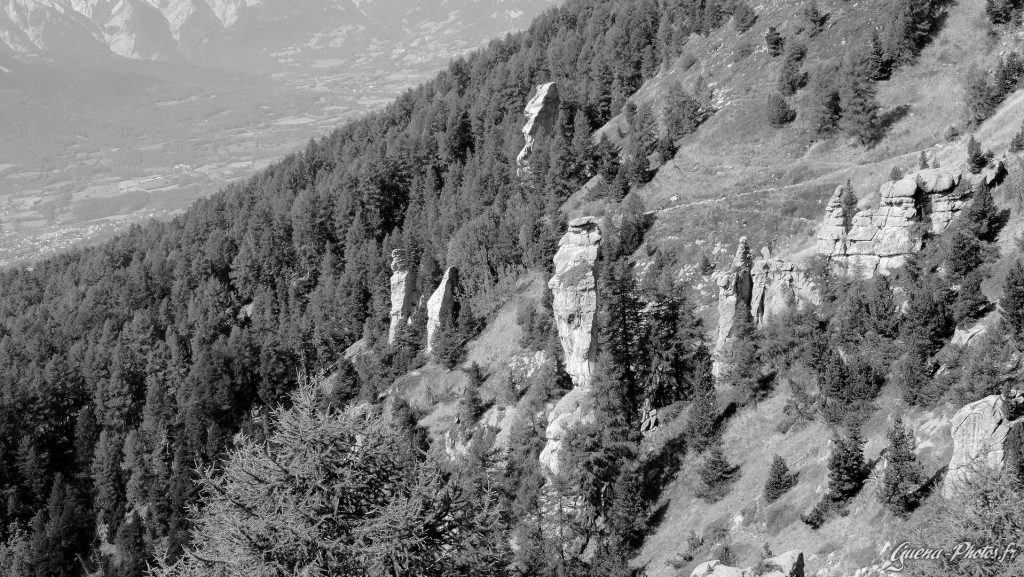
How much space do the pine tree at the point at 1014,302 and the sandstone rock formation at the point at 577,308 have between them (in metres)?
25.7

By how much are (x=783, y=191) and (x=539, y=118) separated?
40.1 metres

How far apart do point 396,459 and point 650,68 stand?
88.6m

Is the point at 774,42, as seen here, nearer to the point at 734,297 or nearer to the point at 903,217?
the point at 903,217

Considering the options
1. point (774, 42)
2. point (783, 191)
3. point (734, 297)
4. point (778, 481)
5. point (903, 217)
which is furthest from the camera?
point (774, 42)

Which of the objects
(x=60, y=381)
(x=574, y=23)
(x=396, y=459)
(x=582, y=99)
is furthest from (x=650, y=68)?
(x=396, y=459)

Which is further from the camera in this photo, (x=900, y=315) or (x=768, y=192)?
(x=768, y=192)

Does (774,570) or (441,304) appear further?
(441,304)

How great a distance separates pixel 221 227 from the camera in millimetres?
105062

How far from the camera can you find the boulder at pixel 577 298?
52.3 meters

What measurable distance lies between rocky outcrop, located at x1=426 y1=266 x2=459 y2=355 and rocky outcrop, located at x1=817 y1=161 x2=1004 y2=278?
37.7 meters

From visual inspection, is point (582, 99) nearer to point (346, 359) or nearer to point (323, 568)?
point (346, 359)

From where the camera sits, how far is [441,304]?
7112cm

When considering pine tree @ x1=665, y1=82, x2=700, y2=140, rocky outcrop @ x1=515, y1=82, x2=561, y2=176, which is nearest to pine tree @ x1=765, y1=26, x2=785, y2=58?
pine tree @ x1=665, y1=82, x2=700, y2=140

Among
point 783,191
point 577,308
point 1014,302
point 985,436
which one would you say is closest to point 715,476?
point 577,308
